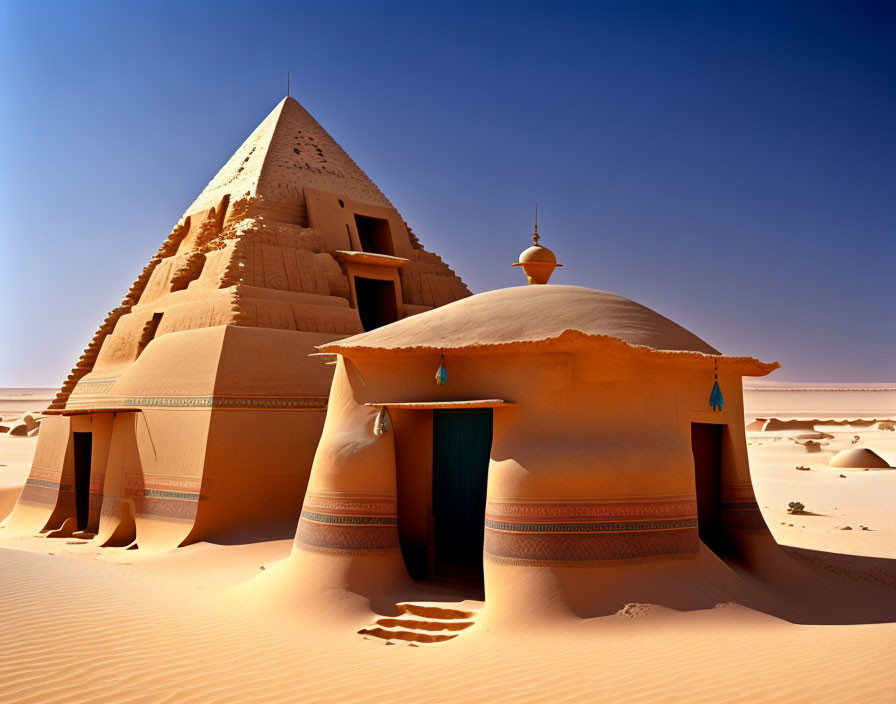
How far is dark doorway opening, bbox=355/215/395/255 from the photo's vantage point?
2003cm

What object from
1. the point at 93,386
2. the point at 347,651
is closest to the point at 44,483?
the point at 93,386

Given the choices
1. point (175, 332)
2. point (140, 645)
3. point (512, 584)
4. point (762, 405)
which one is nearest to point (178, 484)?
point (175, 332)

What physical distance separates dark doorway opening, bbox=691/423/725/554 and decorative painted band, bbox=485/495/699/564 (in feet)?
7.73

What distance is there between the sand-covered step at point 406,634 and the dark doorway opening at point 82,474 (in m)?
10.7

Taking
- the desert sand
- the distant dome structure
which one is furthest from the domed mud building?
the distant dome structure

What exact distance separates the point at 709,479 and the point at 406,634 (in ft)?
15.4

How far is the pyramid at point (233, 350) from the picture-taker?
13469 mm

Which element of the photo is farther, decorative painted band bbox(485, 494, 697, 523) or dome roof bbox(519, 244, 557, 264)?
dome roof bbox(519, 244, 557, 264)

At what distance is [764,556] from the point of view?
9930mm

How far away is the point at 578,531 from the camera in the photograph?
7.89 m

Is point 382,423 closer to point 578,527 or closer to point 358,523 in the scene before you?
point 358,523

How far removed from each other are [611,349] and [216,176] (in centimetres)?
1542

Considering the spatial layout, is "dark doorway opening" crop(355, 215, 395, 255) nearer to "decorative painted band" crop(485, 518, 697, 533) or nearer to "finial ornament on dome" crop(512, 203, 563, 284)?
"finial ornament on dome" crop(512, 203, 563, 284)

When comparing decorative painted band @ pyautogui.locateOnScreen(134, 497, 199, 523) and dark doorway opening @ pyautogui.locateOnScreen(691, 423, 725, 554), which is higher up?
dark doorway opening @ pyautogui.locateOnScreen(691, 423, 725, 554)
